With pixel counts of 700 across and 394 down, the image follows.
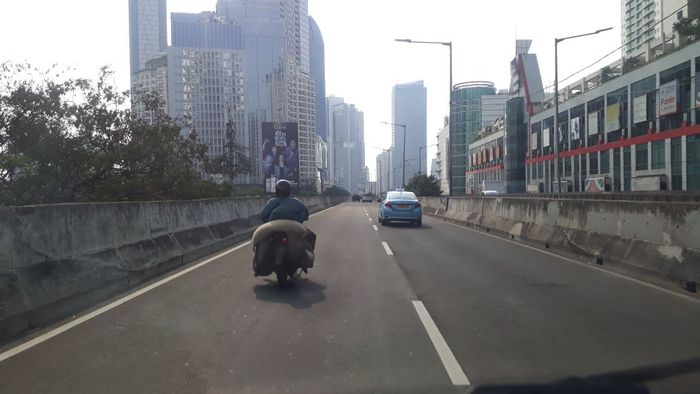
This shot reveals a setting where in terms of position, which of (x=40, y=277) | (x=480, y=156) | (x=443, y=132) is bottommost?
(x=40, y=277)

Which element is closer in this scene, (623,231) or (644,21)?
(623,231)

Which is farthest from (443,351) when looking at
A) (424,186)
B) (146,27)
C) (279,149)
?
(146,27)

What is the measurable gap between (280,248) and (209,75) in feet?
193

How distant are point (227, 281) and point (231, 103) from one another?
6376 centimetres

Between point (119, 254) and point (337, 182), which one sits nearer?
point (119, 254)

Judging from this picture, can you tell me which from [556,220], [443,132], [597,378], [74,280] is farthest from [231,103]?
[443,132]

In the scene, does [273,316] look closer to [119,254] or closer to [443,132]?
[119,254]

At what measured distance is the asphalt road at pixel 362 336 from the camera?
15.8 feet

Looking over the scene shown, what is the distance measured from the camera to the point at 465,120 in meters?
133

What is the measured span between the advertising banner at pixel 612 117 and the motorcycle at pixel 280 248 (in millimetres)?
60310

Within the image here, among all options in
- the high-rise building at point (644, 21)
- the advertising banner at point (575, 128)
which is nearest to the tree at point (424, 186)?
the advertising banner at point (575, 128)

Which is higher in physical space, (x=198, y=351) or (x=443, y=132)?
(x=443, y=132)

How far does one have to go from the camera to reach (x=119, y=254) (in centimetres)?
945

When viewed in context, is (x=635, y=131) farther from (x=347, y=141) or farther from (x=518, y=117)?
(x=347, y=141)
